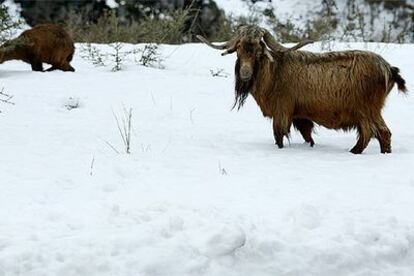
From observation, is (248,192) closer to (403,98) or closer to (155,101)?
(155,101)

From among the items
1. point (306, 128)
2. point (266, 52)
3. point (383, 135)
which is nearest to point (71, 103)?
point (266, 52)

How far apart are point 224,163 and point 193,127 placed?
6.15ft

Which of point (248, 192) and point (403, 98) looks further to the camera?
point (403, 98)

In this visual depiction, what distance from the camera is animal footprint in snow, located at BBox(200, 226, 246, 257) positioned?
15.3 ft

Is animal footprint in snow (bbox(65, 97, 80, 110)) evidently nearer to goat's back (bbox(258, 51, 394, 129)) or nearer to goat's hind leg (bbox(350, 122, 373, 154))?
goat's back (bbox(258, 51, 394, 129))

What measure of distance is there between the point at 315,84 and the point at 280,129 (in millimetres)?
587

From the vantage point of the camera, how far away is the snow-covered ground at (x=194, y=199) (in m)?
4.64

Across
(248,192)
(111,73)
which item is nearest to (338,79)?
(248,192)

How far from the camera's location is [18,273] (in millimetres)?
4371

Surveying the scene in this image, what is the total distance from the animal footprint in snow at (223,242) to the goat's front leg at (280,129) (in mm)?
2797

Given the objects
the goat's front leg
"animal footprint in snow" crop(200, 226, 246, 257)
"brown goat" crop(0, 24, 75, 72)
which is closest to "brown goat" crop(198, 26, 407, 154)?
the goat's front leg

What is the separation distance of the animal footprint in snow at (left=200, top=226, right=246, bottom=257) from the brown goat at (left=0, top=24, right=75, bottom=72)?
23.7 ft

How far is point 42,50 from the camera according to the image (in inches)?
451

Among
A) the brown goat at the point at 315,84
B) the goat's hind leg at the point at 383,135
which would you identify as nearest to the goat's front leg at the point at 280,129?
the brown goat at the point at 315,84
